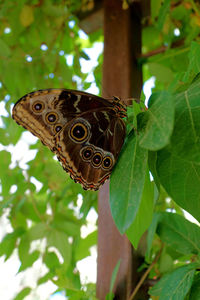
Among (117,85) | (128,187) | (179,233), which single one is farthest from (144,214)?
(117,85)

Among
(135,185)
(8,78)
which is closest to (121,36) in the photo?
(8,78)

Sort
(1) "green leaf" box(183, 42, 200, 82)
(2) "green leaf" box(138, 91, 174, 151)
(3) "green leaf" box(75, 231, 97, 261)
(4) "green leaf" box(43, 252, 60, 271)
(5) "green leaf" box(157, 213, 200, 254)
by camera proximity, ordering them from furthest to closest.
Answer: (4) "green leaf" box(43, 252, 60, 271) < (3) "green leaf" box(75, 231, 97, 261) < (5) "green leaf" box(157, 213, 200, 254) < (1) "green leaf" box(183, 42, 200, 82) < (2) "green leaf" box(138, 91, 174, 151)

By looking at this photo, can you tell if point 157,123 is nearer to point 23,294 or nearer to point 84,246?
point 84,246

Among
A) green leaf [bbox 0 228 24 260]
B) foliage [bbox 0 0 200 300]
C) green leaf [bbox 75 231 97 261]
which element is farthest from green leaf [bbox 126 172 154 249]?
green leaf [bbox 0 228 24 260]

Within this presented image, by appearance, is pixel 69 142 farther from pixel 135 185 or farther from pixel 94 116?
pixel 135 185

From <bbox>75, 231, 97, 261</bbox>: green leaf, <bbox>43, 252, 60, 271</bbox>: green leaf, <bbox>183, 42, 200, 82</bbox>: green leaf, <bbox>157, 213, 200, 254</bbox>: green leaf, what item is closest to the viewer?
<bbox>183, 42, 200, 82</bbox>: green leaf

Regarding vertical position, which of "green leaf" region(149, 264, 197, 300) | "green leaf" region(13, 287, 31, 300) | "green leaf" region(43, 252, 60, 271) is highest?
"green leaf" region(149, 264, 197, 300)

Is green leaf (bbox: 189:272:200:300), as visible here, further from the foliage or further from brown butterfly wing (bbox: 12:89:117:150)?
brown butterfly wing (bbox: 12:89:117:150)
